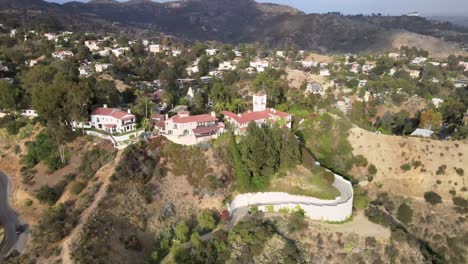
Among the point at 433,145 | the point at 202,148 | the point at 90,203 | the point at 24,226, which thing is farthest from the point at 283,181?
the point at 24,226

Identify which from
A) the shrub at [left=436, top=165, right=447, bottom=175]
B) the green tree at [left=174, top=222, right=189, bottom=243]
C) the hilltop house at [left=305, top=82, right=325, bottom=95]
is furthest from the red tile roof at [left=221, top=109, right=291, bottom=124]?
the hilltop house at [left=305, top=82, right=325, bottom=95]

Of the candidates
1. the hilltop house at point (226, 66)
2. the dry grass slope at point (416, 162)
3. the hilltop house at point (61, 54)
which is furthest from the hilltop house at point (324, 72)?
the hilltop house at point (61, 54)

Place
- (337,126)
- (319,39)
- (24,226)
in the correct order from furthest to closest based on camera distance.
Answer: (319,39)
(337,126)
(24,226)

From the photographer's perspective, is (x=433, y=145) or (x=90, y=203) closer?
(x=90, y=203)

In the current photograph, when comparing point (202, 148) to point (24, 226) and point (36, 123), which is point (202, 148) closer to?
point (24, 226)

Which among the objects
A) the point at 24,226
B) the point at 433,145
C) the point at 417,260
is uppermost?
the point at 433,145

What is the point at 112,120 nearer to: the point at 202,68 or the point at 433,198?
the point at 202,68
